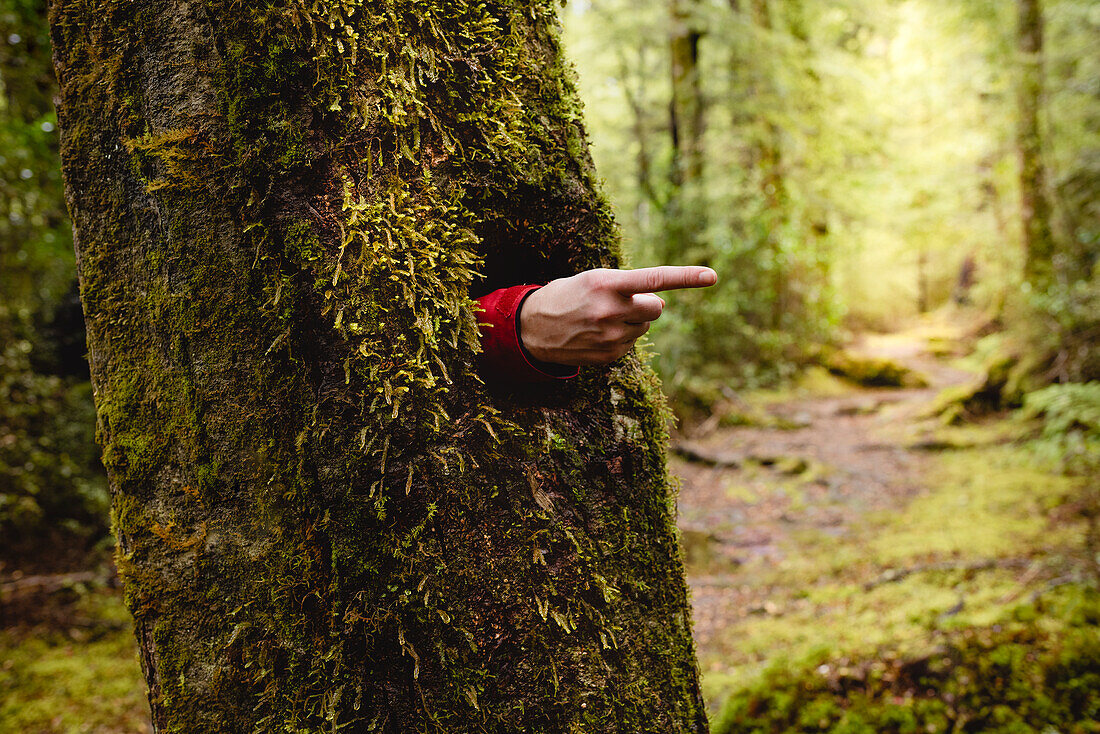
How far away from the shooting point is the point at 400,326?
44.3 inches

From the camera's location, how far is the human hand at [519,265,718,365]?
103 centimetres

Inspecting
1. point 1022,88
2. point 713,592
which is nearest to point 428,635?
point 713,592

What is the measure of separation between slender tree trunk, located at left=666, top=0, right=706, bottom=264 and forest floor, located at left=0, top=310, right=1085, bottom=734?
3589 millimetres

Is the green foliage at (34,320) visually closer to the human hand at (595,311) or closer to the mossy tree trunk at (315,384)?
the mossy tree trunk at (315,384)

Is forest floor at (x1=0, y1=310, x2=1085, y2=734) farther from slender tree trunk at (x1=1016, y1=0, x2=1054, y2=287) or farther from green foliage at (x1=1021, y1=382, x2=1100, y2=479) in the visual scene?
slender tree trunk at (x1=1016, y1=0, x2=1054, y2=287)

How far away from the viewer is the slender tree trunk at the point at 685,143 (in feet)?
31.6

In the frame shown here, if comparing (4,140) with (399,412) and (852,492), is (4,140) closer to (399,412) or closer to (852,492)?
(399,412)

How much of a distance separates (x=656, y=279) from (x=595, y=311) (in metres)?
0.13

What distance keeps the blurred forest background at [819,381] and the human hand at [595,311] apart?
1.72ft

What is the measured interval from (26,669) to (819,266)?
12885mm

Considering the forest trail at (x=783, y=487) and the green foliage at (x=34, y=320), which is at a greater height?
the green foliage at (x=34, y=320)

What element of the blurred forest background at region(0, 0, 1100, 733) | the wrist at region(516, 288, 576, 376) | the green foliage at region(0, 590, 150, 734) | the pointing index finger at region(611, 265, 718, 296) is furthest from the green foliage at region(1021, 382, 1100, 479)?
the green foliage at region(0, 590, 150, 734)

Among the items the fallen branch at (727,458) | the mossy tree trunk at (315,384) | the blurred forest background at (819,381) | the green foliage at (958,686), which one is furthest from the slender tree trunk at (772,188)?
the mossy tree trunk at (315,384)

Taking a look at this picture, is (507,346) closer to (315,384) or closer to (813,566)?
(315,384)
